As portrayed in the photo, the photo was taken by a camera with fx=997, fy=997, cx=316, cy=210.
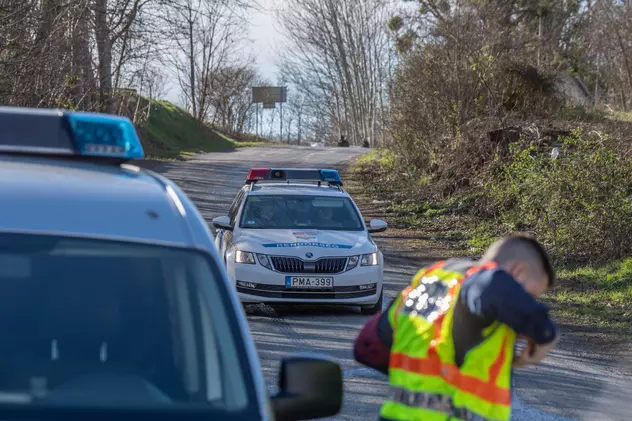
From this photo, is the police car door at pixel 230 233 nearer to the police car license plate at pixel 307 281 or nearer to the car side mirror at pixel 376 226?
the police car license plate at pixel 307 281

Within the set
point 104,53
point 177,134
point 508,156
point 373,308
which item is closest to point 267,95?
point 177,134

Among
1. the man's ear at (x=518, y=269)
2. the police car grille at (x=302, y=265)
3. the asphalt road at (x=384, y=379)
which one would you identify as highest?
the man's ear at (x=518, y=269)

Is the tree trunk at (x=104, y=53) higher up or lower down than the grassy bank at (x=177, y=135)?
higher up

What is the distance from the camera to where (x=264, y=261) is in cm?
1153

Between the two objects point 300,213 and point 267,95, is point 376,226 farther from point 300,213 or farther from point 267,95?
point 267,95

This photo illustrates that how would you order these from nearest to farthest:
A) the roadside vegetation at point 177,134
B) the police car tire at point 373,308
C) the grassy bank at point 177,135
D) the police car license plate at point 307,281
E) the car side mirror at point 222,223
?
the police car license plate at point 307,281
the police car tire at point 373,308
the car side mirror at point 222,223
the grassy bank at point 177,135
the roadside vegetation at point 177,134

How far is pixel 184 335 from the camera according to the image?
3.28 m

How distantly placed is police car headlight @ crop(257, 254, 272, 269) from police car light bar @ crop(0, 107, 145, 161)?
305 inches

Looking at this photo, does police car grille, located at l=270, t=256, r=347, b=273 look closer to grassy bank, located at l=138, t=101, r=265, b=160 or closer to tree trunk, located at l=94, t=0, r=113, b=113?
tree trunk, located at l=94, t=0, r=113, b=113

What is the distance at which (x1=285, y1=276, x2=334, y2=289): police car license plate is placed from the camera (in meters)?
11.4

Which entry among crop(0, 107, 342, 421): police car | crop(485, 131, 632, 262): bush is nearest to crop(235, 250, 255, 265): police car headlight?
crop(485, 131, 632, 262): bush

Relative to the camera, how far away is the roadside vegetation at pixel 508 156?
15516 millimetres

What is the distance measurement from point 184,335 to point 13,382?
0.56 meters

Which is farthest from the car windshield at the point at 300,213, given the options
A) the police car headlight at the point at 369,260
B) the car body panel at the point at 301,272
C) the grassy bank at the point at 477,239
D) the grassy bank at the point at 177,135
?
the grassy bank at the point at 177,135
